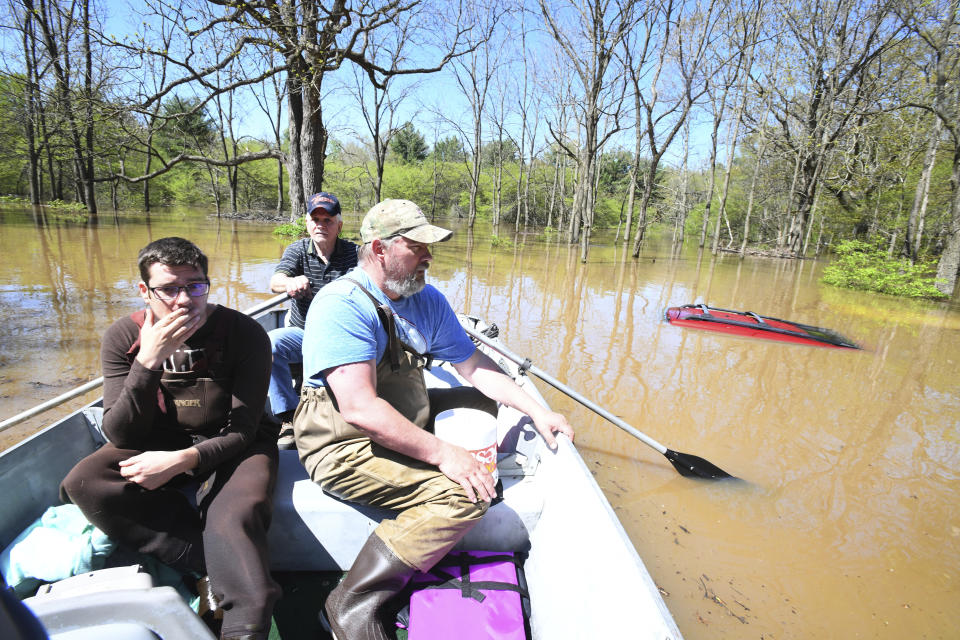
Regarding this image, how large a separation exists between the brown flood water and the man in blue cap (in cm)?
251

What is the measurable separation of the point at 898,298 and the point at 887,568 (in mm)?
13101

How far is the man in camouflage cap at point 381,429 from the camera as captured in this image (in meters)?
1.71

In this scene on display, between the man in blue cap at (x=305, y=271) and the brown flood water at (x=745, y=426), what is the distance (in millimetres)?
2509

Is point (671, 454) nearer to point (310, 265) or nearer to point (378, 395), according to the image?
point (378, 395)

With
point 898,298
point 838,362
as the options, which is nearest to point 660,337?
point 838,362

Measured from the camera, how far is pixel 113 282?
8.63m

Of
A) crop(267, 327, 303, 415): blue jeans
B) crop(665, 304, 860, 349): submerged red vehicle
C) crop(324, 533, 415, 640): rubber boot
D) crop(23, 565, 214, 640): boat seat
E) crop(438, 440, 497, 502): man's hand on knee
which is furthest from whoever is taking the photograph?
crop(665, 304, 860, 349): submerged red vehicle

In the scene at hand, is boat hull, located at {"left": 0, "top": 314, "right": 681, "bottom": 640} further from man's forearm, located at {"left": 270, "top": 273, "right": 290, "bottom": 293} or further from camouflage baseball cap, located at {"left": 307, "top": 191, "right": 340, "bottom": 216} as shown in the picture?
camouflage baseball cap, located at {"left": 307, "top": 191, "right": 340, "bottom": 216}

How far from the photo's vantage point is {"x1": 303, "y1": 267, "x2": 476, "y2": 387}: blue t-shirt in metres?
1.76

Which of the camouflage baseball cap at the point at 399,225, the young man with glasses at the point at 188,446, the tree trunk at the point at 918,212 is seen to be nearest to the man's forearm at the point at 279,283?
the young man with glasses at the point at 188,446

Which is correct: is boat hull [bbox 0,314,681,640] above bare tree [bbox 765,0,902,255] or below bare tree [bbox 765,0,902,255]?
below

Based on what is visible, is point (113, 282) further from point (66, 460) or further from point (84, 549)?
point (84, 549)

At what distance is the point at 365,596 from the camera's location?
1.70 meters

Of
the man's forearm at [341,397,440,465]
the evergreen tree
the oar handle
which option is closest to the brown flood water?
the oar handle
